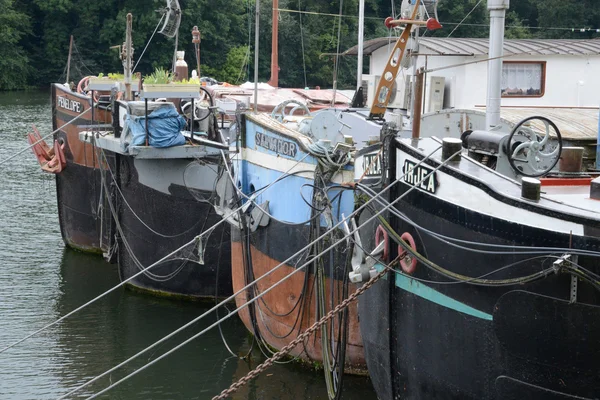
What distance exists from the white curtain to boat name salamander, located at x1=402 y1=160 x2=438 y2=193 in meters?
10.2

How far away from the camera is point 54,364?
41.5ft

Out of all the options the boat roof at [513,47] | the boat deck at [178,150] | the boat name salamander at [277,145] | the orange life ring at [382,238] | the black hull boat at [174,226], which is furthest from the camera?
the boat roof at [513,47]

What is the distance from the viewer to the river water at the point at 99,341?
11766 mm

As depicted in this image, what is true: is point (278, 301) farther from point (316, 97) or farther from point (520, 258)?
point (316, 97)

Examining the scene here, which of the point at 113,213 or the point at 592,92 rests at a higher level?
the point at 592,92

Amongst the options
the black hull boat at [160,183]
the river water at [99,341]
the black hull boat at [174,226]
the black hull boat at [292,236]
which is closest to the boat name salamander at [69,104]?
the black hull boat at [160,183]

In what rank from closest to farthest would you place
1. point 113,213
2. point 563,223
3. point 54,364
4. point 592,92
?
point 563,223 < point 54,364 < point 113,213 < point 592,92

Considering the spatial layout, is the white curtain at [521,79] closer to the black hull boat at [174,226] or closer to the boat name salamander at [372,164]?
the black hull boat at [174,226]

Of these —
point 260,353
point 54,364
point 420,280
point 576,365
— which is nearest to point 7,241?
point 54,364

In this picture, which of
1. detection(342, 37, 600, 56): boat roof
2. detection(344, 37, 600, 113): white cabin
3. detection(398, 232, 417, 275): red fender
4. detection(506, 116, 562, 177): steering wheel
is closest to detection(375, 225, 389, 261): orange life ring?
detection(398, 232, 417, 275): red fender

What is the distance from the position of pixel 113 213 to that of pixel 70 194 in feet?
11.0

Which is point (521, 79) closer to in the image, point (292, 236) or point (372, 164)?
point (292, 236)

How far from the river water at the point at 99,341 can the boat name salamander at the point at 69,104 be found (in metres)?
2.94

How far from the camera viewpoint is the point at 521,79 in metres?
18.0
